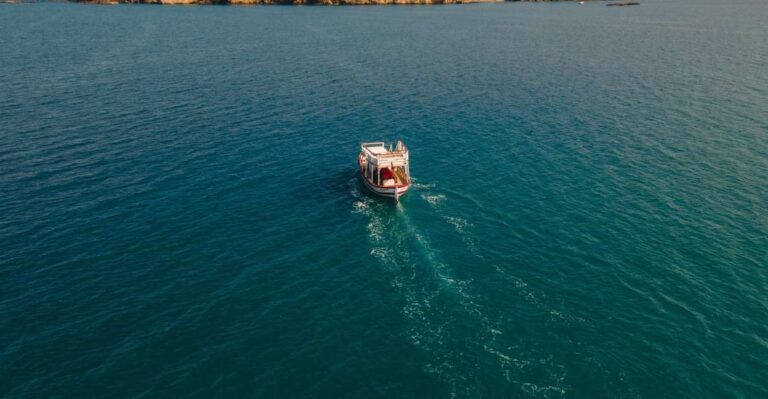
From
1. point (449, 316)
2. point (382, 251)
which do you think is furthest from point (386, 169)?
point (449, 316)

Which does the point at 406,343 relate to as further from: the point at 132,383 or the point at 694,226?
the point at 694,226

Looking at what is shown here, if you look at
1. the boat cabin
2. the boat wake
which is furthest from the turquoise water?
the boat cabin

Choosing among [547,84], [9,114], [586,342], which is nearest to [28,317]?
[586,342]

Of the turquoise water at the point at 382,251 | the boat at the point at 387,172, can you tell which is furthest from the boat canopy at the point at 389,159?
the turquoise water at the point at 382,251

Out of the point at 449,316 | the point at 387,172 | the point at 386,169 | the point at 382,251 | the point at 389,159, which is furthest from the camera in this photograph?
the point at 386,169

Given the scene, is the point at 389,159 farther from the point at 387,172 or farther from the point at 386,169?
the point at 386,169

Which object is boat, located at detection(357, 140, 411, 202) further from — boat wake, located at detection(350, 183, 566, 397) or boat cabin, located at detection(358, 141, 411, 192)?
boat wake, located at detection(350, 183, 566, 397)

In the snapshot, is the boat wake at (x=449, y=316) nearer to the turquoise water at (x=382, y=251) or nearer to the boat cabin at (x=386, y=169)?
the turquoise water at (x=382, y=251)
